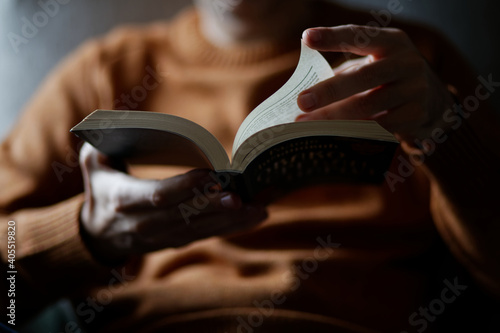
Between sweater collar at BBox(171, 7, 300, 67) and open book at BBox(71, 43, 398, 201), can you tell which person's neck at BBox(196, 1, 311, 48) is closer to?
sweater collar at BBox(171, 7, 300, 67)

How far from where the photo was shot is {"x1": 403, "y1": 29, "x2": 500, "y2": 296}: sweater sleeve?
0.66 meters

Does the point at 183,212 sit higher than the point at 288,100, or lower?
lower

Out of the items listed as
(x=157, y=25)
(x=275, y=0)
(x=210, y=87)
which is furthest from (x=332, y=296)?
(x=157, y=25)

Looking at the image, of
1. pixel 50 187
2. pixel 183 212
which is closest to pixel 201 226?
pixel 183 212

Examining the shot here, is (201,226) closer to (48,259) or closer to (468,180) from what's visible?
(48,259)

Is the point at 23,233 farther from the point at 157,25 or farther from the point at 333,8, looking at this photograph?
the point at 333,8

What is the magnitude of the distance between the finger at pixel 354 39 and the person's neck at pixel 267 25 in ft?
1.07

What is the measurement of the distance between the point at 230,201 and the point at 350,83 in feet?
0.75

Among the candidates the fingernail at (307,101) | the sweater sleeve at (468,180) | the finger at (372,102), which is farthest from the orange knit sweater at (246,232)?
the fingernail at (307,101)

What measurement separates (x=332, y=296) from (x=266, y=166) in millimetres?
326

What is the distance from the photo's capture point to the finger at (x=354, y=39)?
1.80 ft

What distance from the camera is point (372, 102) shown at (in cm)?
59

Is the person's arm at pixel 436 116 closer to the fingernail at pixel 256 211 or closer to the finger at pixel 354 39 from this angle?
the finger at pixel 354 39

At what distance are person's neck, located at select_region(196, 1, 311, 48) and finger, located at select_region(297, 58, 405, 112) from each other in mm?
352
